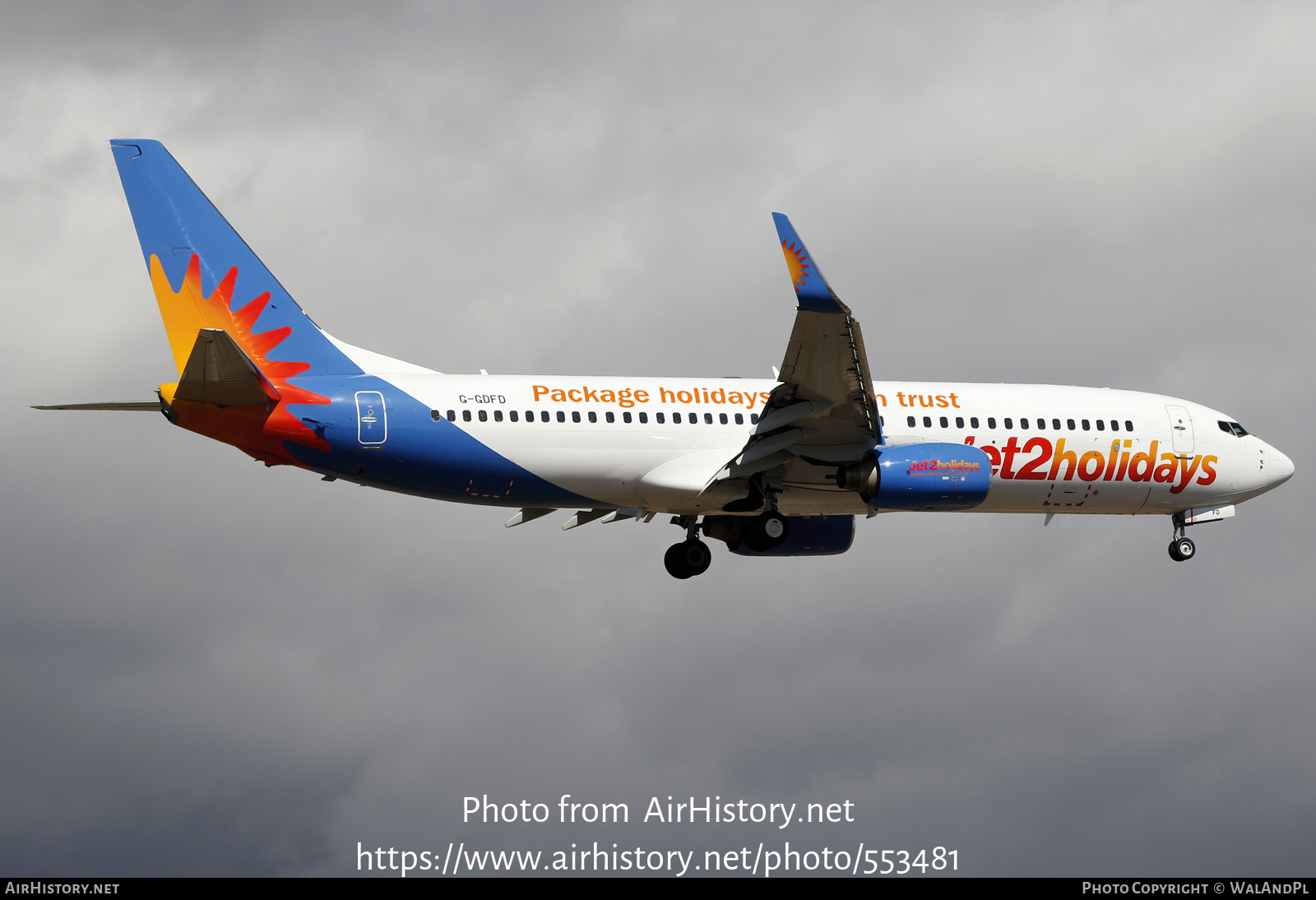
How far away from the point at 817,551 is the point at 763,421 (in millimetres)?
6095

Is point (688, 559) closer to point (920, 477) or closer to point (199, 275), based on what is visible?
point (920, 477)

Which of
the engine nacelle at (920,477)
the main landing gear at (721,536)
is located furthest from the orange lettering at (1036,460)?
the main landing gear at (721,536)

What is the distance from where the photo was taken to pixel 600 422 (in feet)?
95.4

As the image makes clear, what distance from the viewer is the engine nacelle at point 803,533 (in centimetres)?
3366

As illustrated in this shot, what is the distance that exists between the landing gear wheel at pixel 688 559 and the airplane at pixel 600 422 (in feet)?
0.17

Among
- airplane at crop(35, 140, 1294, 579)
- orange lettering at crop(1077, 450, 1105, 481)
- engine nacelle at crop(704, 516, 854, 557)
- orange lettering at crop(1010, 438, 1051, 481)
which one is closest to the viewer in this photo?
airplane at crop(35, 140, 1294, 579)

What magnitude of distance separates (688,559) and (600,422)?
5.13 metres

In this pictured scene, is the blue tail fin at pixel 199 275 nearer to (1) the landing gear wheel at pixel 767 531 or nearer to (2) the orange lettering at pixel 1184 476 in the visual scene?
(1) the landing gear wheel at pixel 767 531

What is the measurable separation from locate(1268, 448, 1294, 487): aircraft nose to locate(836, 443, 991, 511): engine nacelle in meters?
9.66

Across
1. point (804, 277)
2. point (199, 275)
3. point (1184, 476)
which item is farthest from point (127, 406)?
point (1184, 476)

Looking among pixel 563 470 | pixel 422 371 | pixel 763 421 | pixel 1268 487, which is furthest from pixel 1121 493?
pixel 422 371

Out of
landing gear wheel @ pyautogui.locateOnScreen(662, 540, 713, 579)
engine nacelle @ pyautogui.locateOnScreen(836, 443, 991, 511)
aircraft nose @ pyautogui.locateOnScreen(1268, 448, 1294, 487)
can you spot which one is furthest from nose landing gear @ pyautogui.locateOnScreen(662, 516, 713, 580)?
aircraft nose @ pyautogui.locateOnScreen(1268, 448, 1294, 487)

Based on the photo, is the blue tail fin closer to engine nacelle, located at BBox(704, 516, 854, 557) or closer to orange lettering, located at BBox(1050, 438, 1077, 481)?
engine nacelle, located at BBox(704, 516, 854, 557)

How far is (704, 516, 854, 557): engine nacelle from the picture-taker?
3366 centimetres
